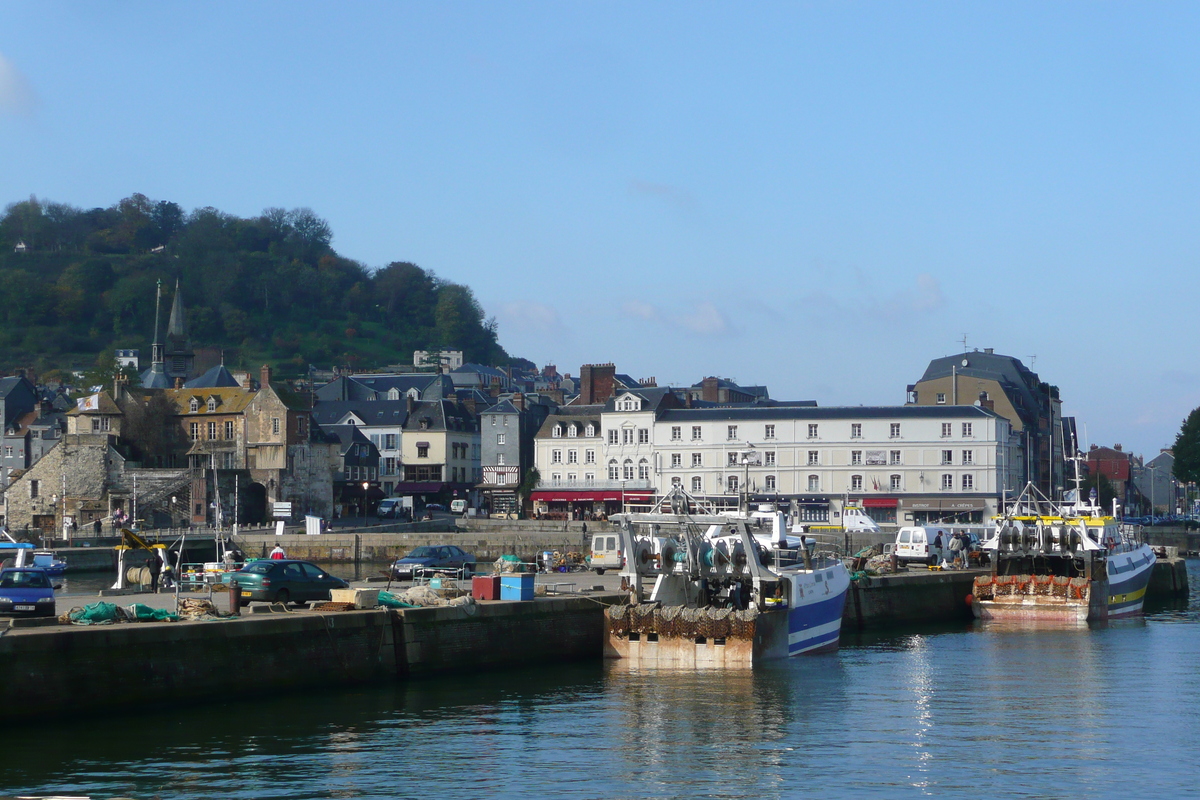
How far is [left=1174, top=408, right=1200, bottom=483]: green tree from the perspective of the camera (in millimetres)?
113750

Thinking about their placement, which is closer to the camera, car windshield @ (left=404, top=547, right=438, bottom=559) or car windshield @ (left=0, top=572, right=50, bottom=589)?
car windshield @ (left=0, top=572, right=50, bottom=589)

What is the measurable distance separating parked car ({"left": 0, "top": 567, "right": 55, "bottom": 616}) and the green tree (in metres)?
102

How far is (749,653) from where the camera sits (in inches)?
1194

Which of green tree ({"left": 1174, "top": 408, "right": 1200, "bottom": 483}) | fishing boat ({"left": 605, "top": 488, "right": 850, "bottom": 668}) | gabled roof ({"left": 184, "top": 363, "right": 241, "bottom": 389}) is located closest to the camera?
fishing boat ({"left": 605, "top": 488, "right": 850, "bottom": 668})

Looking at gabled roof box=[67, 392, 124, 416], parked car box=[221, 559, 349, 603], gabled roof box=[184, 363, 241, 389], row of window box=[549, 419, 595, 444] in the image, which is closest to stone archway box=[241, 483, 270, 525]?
gabled roof box=[67, 392, 124, 416]

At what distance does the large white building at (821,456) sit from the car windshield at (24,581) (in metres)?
62.0

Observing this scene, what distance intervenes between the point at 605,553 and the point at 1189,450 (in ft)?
244

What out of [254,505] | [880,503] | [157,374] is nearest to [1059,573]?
[880,503]

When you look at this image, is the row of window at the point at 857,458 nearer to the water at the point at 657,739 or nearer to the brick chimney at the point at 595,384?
the brick chimney at the point at 595,384

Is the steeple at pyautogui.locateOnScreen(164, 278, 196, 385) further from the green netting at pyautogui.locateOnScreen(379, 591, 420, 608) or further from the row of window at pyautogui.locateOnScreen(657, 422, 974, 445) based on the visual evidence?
the green netting at pyautogui.locateOnScreen(379, 591, 420, 608)

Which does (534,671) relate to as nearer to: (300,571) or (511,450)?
(300,571)

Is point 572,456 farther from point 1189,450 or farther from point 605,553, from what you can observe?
point 1189,450

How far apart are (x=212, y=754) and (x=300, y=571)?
46.4 ft

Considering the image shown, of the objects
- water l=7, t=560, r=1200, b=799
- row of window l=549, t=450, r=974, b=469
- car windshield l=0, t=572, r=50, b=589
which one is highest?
row of window l=549, t=450, r=974, b=469
